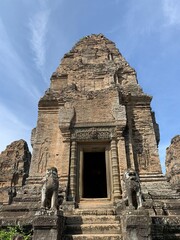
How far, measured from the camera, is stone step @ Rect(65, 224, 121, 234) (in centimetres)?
698

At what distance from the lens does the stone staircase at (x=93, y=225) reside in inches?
263

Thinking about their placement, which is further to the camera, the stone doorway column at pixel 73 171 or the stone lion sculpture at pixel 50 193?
the stone doorway column at pixel 73 171

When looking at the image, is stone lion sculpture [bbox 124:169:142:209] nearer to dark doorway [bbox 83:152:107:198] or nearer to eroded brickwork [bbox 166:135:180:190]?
dark doorway [bbox 83:152:107:198]

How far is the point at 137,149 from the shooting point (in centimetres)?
1070

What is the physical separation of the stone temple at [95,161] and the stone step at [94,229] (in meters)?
0.03

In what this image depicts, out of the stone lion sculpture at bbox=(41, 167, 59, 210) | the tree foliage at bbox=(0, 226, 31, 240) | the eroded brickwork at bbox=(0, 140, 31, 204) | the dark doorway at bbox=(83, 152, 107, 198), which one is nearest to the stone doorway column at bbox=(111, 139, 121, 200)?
the stone lion sculpture at bbox=(41, 167, 59, 210)

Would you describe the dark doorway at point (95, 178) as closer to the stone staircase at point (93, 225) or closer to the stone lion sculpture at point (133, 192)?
the stone staircase at point (93, 225)

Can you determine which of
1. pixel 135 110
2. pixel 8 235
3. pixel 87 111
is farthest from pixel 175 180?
pixel 8 235

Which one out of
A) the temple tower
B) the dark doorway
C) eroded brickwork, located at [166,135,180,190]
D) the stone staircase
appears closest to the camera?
the stone staircase

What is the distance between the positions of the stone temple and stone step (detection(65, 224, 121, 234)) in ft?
0.09

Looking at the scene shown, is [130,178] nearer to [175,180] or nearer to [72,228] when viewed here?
[72,228]

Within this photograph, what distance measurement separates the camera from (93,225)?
23.5ft

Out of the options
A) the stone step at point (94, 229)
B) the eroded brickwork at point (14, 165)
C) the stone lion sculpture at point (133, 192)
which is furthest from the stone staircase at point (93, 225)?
the eroded brickwork at point (14, 165)

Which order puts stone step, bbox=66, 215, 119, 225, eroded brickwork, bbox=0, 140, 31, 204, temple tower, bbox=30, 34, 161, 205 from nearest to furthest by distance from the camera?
stone step, bbox=66, 215, 119, 225 → temple tower, bbox=30, 34, 161, 205 → eroded brickwork, bbox=0, 140, 31, 204
